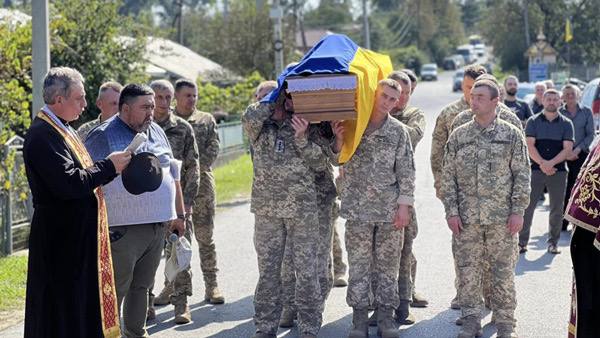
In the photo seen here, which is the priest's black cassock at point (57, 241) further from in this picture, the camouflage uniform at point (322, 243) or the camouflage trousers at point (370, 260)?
the camouflage trousers at point (370, 260)

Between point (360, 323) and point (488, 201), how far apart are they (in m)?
1.44

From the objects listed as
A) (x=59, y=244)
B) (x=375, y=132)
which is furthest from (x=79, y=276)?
(x=375, y=132)

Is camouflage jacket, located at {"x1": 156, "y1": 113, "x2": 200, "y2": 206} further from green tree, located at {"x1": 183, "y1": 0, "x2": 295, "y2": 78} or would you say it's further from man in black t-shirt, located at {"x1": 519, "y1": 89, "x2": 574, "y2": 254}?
green tree, located at {"x1": 183, "y1": 0, "x2": 295, "y2": 78}

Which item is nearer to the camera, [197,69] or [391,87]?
[391,87]

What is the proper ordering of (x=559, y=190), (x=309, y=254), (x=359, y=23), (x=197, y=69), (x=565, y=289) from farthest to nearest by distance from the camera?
(x=359, y=23) → (x=197, y=69) → (x=559, y=190) → (x=565, y=289) → (x=309, y=254)

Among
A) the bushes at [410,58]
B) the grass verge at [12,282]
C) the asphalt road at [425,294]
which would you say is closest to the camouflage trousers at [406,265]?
the asphalt road at [425,294]

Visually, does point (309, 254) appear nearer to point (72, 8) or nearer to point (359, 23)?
point (72, 8)

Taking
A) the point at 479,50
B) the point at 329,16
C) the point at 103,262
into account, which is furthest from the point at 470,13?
the point at 103,262

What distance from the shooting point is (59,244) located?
230 inches

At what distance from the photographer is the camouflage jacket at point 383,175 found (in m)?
7.76

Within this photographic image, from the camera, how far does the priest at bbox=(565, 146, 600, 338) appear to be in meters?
5.10

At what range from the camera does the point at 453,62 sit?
99.3m

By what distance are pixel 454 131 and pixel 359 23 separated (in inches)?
3620

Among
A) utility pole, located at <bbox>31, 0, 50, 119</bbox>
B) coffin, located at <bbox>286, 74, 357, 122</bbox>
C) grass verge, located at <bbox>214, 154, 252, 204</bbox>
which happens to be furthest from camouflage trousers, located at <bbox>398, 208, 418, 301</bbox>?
grass verge, located at <bbox>214, 154, 252, 204</bbox>
